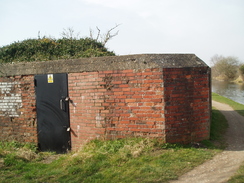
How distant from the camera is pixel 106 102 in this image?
5.30m

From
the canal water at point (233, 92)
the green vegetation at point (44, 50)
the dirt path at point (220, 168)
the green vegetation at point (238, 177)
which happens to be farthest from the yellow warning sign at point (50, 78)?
the canal water at point (233, 92)

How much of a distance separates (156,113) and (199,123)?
1180 millimetres

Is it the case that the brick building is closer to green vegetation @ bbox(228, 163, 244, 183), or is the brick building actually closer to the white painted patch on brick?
the white painted patch on brick

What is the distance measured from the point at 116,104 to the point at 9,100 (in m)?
3.37

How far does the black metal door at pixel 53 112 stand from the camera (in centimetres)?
580

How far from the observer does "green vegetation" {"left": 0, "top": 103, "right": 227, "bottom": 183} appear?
149 inches

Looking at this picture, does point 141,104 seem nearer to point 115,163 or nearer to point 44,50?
point 115,163

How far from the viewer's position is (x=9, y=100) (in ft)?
21.3

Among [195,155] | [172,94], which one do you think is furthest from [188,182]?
[172,94]

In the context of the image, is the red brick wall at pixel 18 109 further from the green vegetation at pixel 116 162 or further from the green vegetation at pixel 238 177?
the green vegetation at pixel 238 177

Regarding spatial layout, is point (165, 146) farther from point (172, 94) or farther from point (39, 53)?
point (39, 53)

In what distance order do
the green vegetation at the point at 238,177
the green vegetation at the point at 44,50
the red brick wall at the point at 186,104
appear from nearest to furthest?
the green vegetation at the point at 238,177
the red brick wall at the point at 186,104
the green vegetation at the point at 44,50

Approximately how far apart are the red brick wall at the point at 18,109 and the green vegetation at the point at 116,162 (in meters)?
0.98

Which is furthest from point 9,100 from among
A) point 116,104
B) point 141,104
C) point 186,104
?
point 186,104
